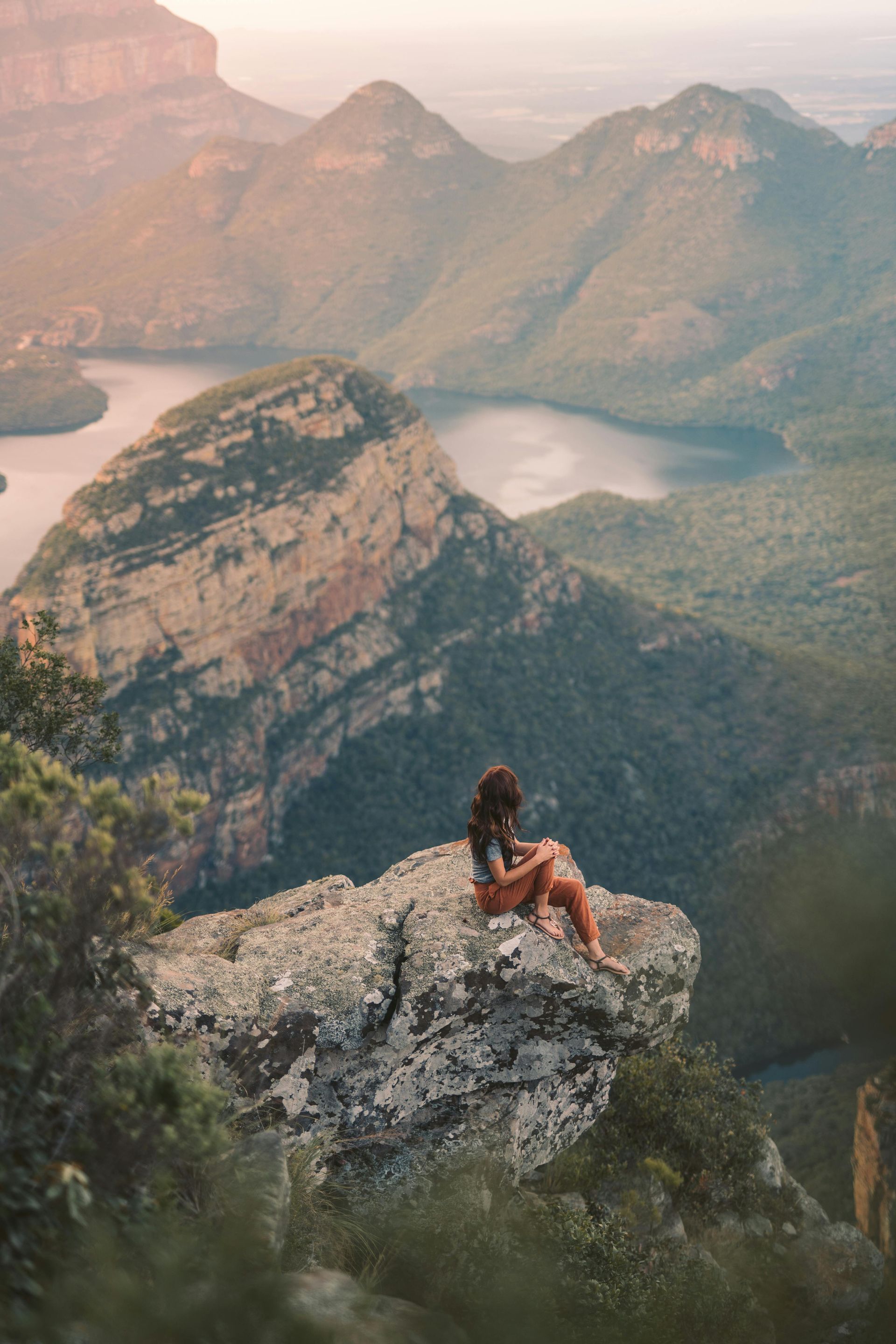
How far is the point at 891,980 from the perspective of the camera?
4697cm

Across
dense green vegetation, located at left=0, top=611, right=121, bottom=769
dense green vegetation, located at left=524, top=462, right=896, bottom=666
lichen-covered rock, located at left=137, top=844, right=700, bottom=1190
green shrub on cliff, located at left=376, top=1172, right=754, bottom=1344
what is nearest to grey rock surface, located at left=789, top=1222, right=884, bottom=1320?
green shrub on cliff, located at left=376, top=1172, right=754, bottom=1344

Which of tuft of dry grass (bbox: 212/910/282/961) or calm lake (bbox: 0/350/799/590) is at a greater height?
tuft of dry grass (bbox: 212/910/282/961)

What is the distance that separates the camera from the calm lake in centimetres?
12825

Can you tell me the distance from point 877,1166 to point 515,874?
991 inches

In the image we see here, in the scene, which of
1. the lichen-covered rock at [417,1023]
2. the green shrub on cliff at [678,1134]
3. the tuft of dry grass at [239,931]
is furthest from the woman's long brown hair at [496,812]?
the green shrub on cliff at [678,1134]

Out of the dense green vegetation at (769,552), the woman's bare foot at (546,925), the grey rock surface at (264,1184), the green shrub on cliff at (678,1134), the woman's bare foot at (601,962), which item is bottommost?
the dense green vegetation at (769,552)

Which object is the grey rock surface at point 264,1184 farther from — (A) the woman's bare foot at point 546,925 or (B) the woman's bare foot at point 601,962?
(B) the woman's bare foot at point 601,962

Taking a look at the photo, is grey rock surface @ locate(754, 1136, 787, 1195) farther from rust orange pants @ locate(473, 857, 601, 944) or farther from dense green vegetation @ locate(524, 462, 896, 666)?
dense green vegetation @ locate(524, 462, 896, 666)

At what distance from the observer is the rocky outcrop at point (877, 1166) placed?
A: 2667 cm

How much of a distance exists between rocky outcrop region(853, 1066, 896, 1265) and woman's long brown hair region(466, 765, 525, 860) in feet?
70.9

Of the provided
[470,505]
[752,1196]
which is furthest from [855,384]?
[752,1196]

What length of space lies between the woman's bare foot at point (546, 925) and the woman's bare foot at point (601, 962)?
51 cm

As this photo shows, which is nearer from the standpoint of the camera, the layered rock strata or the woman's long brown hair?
the woman's long brown hair

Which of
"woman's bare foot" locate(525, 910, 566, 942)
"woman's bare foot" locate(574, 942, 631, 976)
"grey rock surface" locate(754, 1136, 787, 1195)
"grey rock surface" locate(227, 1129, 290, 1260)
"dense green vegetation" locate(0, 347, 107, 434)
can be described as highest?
"woman's bare foot" locate(525, 910, 566, 942)
